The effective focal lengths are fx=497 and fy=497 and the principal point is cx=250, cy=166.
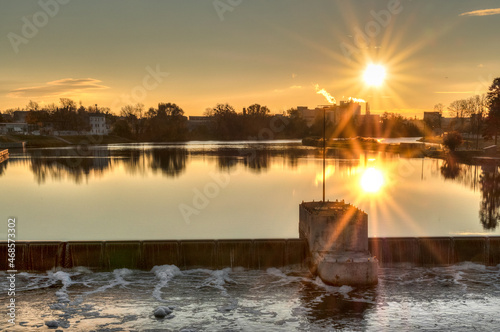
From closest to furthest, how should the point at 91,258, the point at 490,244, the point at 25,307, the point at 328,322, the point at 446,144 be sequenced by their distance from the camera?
the point at 328,322 < the point at 25,307 < the point at 91,258 < the point at 490,244 < the point at 446,144

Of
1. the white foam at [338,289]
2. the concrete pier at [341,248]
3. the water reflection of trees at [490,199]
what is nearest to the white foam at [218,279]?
the concrete pier at [341,248]

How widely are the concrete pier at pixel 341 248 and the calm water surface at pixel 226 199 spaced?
33.3 feet

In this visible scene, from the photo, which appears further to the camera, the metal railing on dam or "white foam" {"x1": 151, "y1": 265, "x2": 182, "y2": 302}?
the metal railing on dam

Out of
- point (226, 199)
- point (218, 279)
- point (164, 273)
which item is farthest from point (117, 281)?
point (226, 199)

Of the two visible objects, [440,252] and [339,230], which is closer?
[339,230]

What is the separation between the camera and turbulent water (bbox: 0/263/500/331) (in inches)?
836

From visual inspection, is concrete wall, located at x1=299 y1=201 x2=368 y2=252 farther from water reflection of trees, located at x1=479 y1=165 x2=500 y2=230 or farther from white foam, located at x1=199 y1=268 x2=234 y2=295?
water reflection of trees, located at x1=479 y1=165 x2=500 y2=230

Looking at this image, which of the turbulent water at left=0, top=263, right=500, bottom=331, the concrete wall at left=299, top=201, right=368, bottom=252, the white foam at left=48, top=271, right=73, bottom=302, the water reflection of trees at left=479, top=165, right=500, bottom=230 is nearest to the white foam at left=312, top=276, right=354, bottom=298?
the turbulent water at left=0, top=263, right=500, bottom=331

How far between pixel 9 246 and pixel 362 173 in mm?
62679

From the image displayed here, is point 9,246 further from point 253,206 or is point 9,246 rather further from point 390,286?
point 253,206

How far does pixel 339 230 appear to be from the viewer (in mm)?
25625

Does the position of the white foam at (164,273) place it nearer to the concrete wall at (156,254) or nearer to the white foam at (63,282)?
the concrete wall at (156,254)

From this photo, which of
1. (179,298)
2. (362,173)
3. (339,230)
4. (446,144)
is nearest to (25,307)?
(179,298)

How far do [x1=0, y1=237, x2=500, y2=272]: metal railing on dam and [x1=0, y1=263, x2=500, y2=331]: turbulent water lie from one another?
51 centimetres
